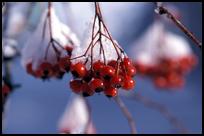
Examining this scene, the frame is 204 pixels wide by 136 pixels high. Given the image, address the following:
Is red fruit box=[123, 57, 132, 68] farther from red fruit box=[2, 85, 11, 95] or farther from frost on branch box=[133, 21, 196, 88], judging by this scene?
frost on branch box=[133, 21, 196, 88]

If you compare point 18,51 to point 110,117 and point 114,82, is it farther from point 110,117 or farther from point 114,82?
point 110,117

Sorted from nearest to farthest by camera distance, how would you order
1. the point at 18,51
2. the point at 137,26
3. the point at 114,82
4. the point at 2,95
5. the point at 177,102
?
1. the point at 114,82
2. the point at 2,95
3. the point at 18,51
4. the point at 137,26
5. the point at 177,102

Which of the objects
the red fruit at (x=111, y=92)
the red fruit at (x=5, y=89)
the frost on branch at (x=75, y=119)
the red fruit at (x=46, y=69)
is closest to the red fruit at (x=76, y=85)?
the red fruit at (x=111, y=92)

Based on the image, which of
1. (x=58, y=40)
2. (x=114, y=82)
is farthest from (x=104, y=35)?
(x=58, y=40)

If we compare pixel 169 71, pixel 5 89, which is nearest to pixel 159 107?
pixel 169 71

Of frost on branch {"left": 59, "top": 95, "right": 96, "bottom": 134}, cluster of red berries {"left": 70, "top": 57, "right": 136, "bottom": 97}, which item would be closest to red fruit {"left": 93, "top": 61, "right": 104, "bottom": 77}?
cluster of red berries {"left": 70, "top": 57, "right": 136, "bottom": 97}

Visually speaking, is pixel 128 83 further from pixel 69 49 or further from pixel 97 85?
pixel 69 49
